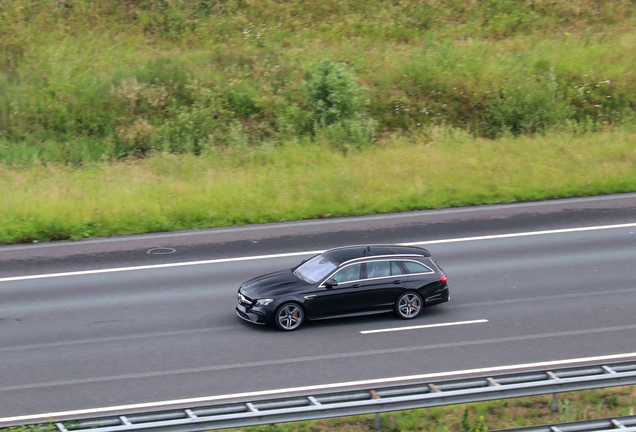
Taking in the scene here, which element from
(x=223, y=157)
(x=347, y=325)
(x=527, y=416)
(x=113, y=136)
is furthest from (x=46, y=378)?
→ (x=113, y=136)

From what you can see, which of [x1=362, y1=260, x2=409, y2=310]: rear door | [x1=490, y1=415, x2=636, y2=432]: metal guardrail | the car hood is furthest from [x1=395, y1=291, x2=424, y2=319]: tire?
[x1=490, y1=415, x2=636, y2=432]: metal guardrail

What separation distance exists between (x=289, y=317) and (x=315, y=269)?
123 cm

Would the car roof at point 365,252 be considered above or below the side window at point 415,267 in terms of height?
above

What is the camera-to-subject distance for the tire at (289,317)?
12.1 meters

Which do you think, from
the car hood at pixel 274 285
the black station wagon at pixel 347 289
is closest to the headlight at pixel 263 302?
the black station wagon at pixel 347 289

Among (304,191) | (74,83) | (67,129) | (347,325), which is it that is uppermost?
(74,83)

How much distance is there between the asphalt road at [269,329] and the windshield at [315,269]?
86 cm

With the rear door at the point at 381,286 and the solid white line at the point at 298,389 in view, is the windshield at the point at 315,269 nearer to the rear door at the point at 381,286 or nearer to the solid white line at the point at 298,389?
the rear door at the point at 381,286

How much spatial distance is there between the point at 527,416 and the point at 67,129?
20.7 meters

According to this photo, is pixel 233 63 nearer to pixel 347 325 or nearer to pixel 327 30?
pixel 327 30

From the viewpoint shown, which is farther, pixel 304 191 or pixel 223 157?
pixel 223 157

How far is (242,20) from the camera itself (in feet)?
103

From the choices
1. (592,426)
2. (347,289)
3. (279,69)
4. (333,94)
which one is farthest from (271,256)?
(279,69)

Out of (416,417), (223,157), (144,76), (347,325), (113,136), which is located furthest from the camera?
(144,76)
